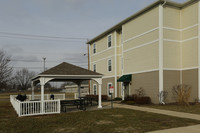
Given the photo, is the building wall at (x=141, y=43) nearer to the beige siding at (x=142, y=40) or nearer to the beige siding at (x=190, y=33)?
the beige siding at (x=142, y=40)

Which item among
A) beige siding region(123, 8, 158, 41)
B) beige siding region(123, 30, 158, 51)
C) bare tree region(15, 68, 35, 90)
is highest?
beige siding region(123, 8, 158, 41)

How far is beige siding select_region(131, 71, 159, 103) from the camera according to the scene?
1844 centimetres

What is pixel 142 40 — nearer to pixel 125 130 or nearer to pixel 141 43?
pixel 141 43

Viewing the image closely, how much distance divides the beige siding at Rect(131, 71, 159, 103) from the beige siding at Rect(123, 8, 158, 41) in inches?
178

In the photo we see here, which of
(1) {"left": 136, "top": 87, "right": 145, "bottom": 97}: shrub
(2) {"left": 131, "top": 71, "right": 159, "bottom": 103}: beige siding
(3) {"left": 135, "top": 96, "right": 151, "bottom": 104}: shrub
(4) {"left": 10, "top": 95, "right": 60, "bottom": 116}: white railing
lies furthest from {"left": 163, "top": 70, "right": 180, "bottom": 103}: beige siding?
(4) {"left": 10, "top": 95, "right": 60, "bottom": 116}: white railing

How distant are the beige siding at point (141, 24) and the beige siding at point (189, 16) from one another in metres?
2.82

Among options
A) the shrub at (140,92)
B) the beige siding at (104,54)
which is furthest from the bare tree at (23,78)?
the shrub at (140,92)

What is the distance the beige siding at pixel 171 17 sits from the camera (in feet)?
60.6

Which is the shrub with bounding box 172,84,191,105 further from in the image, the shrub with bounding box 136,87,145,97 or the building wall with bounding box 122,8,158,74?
the shrub with bounding box 136,87,145,97

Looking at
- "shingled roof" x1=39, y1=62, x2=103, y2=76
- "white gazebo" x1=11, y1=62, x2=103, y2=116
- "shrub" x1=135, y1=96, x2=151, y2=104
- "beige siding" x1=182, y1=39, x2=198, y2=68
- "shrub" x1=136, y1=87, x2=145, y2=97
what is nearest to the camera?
"white gazebo" x1=11, y1=62, x2=103, y2=116

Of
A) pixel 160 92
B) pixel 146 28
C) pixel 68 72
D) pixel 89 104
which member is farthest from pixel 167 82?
pixel 68 72

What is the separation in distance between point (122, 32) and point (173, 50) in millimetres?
7021

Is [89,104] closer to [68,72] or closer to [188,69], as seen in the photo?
[68,72]

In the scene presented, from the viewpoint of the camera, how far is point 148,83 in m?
19.5
